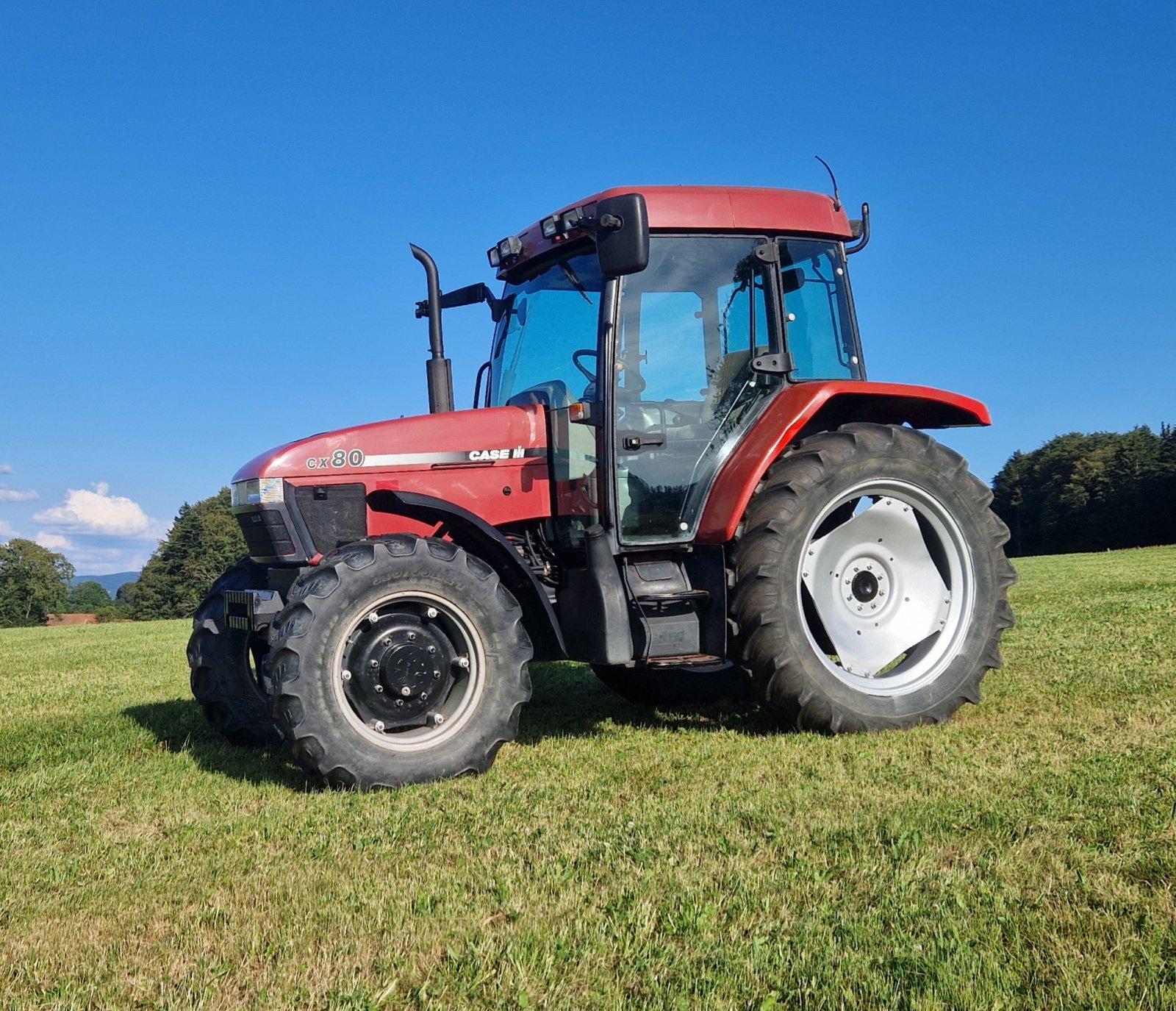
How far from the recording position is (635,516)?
543 cm

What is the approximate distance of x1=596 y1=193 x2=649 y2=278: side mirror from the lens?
4.79m

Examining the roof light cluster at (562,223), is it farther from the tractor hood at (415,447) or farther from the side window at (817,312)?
the side window at (817,312)

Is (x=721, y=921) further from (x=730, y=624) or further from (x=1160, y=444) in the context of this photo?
(x=1160, y=444)

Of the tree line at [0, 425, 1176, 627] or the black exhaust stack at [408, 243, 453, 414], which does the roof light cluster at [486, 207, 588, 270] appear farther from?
the tree line at [0, 425, 1176, 627]

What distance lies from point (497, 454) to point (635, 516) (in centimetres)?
79

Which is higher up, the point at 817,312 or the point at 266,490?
the point at 817,312

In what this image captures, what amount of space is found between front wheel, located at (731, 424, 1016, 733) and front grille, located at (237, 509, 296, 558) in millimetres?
2254

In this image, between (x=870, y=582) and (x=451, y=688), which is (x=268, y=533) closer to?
(x=451, y=688)

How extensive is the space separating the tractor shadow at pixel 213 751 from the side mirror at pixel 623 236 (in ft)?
8.94

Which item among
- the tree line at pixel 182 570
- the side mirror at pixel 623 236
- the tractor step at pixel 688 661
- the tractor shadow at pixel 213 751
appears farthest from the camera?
the tree line at pixel 182 570

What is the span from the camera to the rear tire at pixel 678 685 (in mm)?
6621

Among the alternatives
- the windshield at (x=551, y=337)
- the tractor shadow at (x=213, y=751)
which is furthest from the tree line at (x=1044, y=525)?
the windshield at (x=551, y=337)

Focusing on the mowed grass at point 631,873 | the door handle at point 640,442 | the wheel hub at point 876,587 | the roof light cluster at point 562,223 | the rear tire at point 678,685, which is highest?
the roof light cluster at point 562,223

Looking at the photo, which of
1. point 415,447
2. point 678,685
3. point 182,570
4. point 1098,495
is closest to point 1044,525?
point 1098,495
